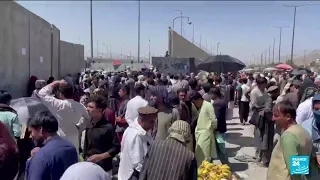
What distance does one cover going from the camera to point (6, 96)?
536cm

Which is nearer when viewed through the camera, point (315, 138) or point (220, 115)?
point (315, 138)

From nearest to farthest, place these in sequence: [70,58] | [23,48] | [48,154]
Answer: [48,154]
[23,48]
[70,58]

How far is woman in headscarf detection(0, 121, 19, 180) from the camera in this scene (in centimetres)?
362

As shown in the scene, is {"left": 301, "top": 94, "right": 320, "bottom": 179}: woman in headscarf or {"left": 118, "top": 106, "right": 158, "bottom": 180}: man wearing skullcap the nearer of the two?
{"left": 301, "top": 94, "right": 320, "bottom": 179}: woman in headscarf

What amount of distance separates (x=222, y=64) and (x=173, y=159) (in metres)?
11.3

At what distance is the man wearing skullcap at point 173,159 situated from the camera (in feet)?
12.3

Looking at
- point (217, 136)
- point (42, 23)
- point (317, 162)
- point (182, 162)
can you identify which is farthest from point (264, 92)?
point (42, 23)

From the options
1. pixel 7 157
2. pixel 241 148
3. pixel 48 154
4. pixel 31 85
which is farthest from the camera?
pixel 31 85

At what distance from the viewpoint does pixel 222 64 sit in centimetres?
1471

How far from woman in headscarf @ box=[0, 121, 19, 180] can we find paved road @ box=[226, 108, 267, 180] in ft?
17.3

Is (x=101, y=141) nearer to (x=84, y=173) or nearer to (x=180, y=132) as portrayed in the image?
(x=180, y=132)

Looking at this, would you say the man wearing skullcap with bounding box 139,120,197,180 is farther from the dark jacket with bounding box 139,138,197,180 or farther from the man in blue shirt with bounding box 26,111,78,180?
the man in blue shirt with bounding box 26,111,78,180

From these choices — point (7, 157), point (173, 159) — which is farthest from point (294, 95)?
point (7, 157)

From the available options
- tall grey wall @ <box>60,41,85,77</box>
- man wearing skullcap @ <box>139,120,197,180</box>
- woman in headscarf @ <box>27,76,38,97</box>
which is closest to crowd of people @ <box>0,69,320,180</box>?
man wearing skullcap @ <box>139,120,197,180</box>
